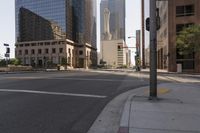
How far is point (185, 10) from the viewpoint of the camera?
62.0 meters

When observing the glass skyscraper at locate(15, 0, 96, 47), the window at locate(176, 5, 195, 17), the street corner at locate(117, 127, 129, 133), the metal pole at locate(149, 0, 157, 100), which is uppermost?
the glass skyscraper at locate(15, 0, 96, 47)

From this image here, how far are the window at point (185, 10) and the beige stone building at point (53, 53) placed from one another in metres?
96.5

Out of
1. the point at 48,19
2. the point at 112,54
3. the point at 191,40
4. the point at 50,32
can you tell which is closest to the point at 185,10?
the point at 191,40

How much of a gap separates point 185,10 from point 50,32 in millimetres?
116580

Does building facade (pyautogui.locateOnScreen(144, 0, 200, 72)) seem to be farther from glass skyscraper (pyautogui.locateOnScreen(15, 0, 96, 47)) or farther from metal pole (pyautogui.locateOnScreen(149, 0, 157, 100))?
glass skyscraper (pyautogui.locateOnScreen(15, 0, 96, 47))

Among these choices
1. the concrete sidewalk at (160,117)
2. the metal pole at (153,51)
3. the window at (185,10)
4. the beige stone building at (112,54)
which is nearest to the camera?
the concrete sidewalk at (160,117)

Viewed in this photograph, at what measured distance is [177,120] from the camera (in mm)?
8398

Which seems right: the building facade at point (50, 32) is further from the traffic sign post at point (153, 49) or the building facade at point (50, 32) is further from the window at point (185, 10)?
the traffic sign post at point (153, 49)

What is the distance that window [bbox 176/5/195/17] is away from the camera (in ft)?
201

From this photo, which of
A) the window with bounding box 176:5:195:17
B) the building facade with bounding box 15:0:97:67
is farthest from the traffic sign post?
the building facade with bounding box 15:0:97:67

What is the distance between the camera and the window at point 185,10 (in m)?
61.4

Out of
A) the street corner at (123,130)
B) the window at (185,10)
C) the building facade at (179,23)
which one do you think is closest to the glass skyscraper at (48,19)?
the building facade at (179,23)

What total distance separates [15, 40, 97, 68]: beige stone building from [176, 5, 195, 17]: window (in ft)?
317

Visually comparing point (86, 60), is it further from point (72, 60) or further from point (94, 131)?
point (94, 131)
